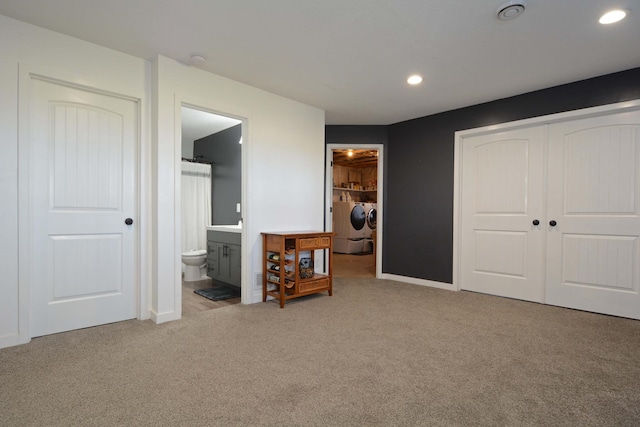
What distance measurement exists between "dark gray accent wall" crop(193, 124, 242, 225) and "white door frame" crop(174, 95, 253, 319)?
1338 mm

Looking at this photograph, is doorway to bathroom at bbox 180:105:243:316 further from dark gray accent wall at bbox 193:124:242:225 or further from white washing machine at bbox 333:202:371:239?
white washing machine at bbox 333:202:371:239

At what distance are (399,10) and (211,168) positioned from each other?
399cm

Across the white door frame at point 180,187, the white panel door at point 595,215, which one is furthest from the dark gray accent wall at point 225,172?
the white panel door at point 595,215

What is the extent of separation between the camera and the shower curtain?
16.3 feet

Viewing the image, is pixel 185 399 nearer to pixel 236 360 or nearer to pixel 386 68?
pixel 236 360

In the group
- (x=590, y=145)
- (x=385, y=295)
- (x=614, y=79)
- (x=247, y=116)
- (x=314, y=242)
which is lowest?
(x=385, y=295)

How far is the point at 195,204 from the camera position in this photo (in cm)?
507

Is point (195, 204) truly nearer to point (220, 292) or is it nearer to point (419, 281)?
point (220, 292)

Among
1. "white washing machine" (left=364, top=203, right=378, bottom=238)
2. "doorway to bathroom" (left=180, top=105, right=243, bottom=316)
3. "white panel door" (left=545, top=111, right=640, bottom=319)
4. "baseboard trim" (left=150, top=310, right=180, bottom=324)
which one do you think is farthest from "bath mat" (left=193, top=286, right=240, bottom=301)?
"white washing machine" (left=364, top=203, right=378, bottom=238)

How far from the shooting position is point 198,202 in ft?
16.7

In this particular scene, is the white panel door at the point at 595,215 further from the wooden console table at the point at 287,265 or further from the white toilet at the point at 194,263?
the white toilet at the point at 194,263

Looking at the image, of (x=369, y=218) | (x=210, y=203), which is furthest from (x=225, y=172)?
(x=369, y=218)

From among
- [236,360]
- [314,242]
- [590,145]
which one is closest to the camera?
[236,360]

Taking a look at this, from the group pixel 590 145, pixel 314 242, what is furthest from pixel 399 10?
pixel 590 145
